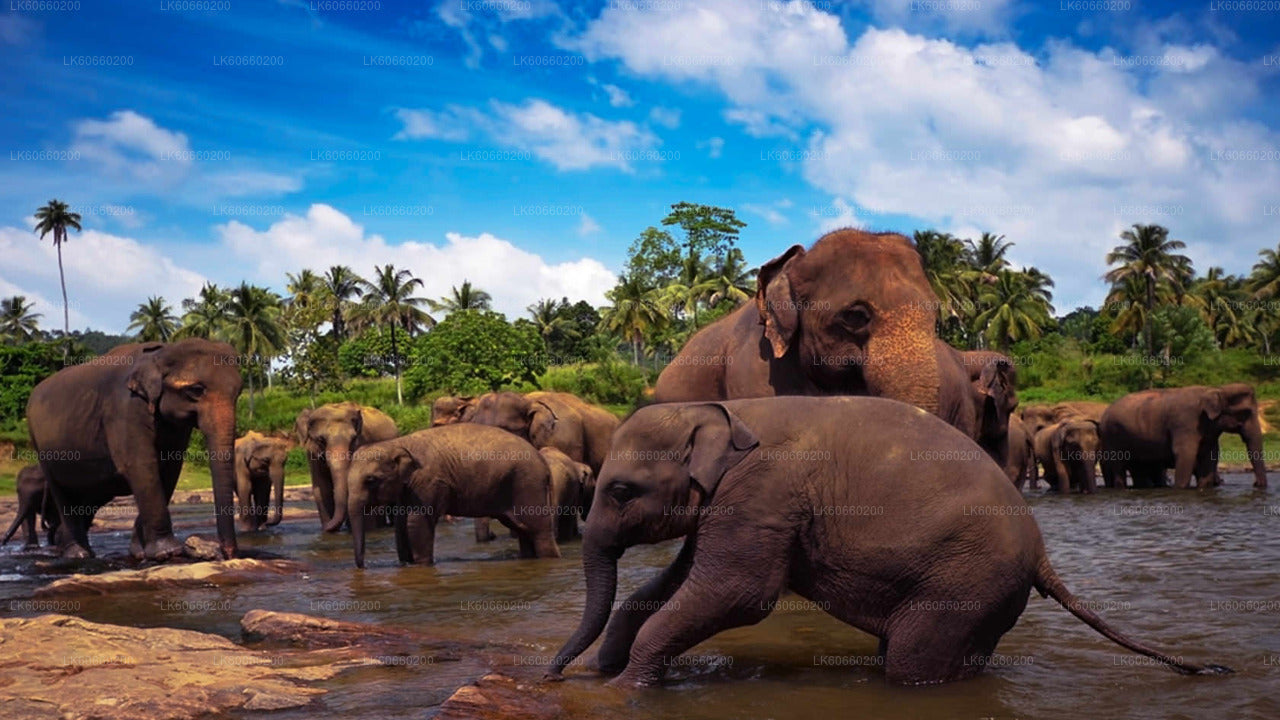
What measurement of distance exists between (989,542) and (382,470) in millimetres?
9835

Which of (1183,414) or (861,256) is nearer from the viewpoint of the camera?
(861,256)

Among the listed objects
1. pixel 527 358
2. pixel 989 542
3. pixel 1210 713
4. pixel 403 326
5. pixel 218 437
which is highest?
pixel 403 326

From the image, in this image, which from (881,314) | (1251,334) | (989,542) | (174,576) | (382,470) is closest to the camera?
(989,542)

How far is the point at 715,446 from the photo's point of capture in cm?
679

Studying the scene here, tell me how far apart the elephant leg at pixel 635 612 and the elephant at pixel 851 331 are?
6.27 ft

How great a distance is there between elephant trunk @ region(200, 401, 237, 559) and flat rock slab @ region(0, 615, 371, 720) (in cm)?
596

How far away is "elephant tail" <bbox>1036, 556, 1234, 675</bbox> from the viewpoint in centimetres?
649

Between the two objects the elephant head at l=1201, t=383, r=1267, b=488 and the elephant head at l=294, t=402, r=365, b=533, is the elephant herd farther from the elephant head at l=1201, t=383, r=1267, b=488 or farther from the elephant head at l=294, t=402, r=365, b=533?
the elephant head at l=1201, t=383, r=1267, b=488

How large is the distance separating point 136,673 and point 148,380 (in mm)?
8608

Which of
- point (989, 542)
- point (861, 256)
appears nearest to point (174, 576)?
point (861, 256)

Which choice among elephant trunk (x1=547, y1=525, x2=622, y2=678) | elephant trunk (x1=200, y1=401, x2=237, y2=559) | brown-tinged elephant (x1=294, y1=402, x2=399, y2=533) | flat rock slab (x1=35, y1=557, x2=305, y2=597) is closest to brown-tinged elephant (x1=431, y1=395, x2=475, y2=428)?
brown-tinged elephant (x1=294, y1=402, x2=399, y2=533)

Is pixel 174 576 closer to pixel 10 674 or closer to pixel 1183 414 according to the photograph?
pixel 10 674

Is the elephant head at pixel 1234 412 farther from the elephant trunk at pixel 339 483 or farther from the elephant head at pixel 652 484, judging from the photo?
the elephant head at pixel 652 484

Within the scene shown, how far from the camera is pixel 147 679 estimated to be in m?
7.00
